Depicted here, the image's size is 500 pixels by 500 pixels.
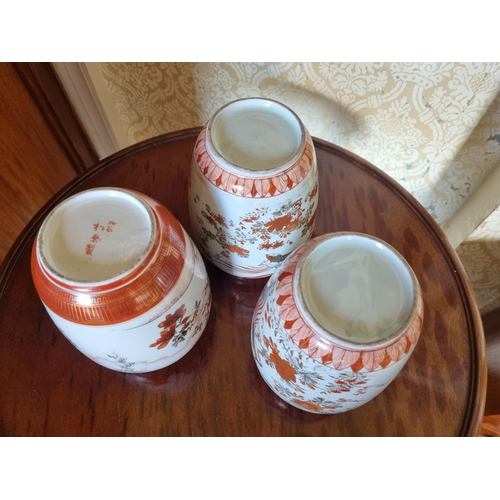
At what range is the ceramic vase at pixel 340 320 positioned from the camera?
0.29m

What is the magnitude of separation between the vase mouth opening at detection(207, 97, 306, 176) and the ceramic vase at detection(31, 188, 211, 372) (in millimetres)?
82

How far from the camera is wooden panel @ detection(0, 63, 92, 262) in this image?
2.04 ft

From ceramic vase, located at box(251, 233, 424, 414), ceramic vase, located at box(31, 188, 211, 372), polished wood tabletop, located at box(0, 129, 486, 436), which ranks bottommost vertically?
polished wood tabletop, located at box(0, 129, 486, 436)

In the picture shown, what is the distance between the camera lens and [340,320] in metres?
0.31

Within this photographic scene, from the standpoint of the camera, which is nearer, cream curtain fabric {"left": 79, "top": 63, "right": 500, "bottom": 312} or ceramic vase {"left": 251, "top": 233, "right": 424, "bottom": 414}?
ceramic vase {"left": 251, "top": 233, "right": 424, "bottom": 414}

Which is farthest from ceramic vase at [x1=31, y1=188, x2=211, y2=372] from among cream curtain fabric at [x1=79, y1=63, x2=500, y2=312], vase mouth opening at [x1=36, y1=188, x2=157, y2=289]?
cream curtain fabric at [x1=79, y1=63, x2=500, y2=312]

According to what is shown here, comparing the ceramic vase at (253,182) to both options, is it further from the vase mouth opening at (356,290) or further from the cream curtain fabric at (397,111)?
the cream curtain fabric at (397,111)

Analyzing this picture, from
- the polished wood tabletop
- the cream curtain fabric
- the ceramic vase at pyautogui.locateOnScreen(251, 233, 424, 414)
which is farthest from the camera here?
the cream curtain fabric

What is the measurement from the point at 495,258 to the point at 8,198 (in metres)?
0.74

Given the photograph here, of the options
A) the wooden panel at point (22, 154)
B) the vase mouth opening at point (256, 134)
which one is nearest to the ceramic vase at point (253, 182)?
the vase mouth opening at point (256, 134)

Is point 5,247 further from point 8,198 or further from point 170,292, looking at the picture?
point 170,292

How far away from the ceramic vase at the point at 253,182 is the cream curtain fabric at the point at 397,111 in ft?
0.71

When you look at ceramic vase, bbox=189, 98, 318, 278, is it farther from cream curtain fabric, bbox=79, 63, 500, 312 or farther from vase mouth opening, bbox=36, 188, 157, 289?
cream curtain fabric, bbox=79, 63, 500, 312
